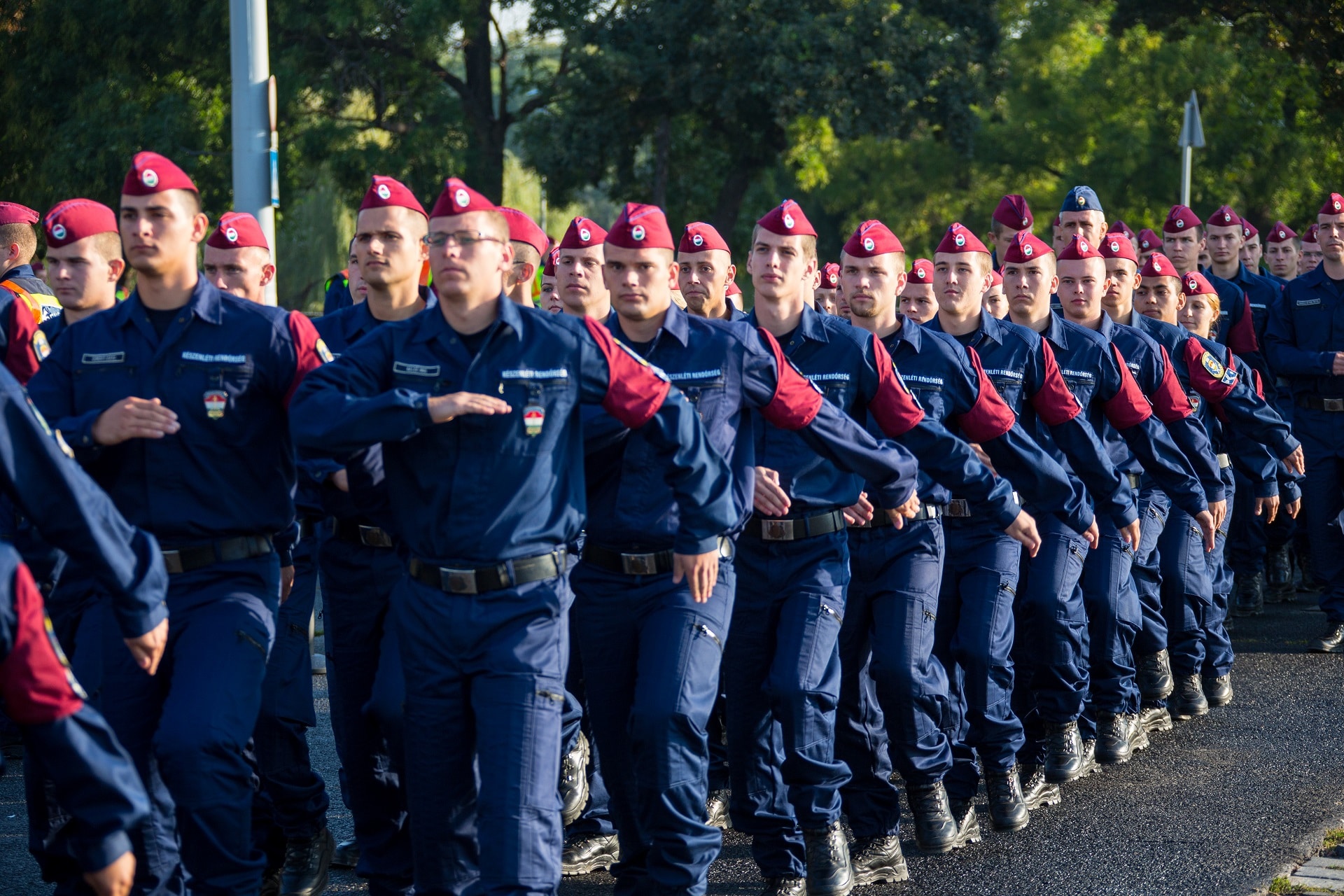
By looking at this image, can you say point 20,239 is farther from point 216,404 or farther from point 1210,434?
point 1210,434

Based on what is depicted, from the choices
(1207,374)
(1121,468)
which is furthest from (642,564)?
(1207,374)

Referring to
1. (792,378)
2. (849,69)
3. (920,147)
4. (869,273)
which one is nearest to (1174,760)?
(869,273)

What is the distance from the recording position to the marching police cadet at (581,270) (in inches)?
291

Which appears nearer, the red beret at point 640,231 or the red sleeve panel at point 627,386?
the red sleeve panel at point 627,386

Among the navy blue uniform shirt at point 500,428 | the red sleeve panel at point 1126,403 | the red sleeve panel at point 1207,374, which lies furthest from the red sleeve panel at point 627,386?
the red sleeve panel at point 1207,374

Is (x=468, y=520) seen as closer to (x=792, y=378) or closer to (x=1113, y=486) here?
(x=792, y=378)

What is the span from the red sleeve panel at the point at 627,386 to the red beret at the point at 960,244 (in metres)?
2.91

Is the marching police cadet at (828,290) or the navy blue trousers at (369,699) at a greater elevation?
the marching police cadet at (828,290)

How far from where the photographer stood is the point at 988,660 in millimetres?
6812

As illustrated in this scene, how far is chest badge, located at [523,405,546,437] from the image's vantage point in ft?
15.7

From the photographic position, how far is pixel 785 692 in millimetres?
5793

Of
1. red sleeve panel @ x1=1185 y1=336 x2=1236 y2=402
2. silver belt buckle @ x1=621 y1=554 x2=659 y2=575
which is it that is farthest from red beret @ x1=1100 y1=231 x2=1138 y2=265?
silver belt buckle @ x1=621 y1=554 x2=659 y2=575

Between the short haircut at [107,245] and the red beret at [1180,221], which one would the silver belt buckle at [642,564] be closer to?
the short haircut at [107,245]

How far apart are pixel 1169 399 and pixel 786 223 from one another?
300 cm
